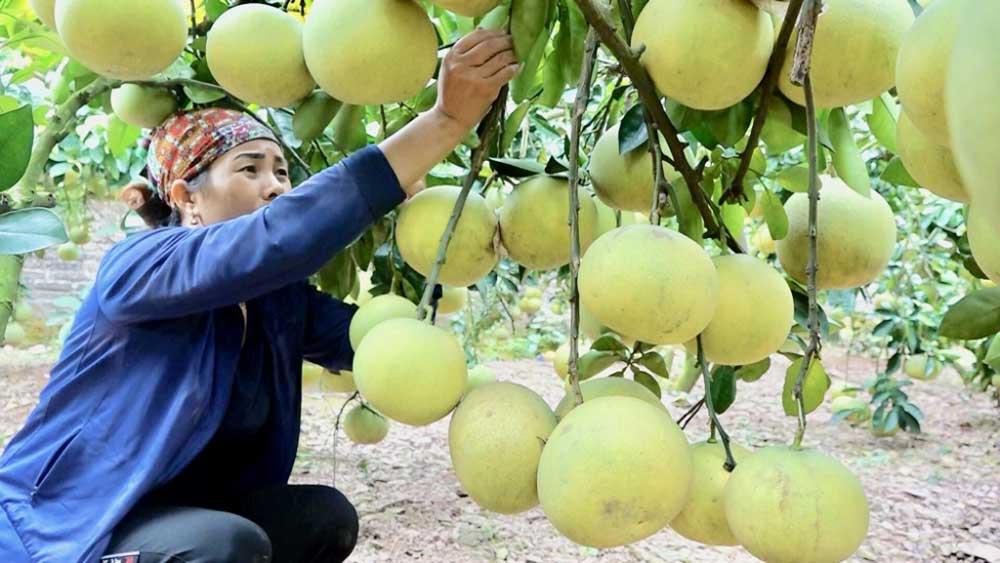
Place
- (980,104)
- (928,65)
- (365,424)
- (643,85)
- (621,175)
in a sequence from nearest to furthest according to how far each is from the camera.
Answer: (980,104), (928,65), (643,85), (621,175), (365,424)

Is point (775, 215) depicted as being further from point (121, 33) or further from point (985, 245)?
point (121, 33)

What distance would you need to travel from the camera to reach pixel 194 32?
1.46 meters

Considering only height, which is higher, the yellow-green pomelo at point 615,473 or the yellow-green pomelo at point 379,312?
the yellow-green pomelo at point 615,473

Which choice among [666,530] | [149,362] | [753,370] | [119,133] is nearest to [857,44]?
[753,370]

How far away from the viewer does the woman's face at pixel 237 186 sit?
1.52m

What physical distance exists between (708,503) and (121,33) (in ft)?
2.77

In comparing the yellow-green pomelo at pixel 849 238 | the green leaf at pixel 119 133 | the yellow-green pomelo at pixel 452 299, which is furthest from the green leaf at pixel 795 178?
the green leaf at pixel 119 133

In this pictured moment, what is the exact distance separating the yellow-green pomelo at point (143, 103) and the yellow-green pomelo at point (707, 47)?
3.29 feet

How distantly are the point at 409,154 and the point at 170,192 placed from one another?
67 centimetres

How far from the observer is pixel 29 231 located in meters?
0.96

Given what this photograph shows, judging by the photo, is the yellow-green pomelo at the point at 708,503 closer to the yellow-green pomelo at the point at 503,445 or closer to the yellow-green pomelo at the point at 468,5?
the yellow-green pomelo at the point at 503,445

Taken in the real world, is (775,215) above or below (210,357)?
above

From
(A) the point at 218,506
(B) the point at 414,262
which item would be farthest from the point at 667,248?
(A) the point at 218,506

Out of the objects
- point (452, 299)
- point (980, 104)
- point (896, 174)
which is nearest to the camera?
point (980, 104)
